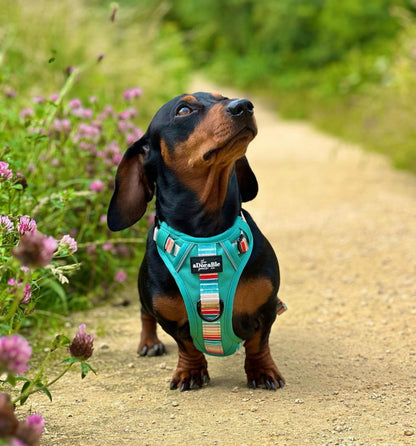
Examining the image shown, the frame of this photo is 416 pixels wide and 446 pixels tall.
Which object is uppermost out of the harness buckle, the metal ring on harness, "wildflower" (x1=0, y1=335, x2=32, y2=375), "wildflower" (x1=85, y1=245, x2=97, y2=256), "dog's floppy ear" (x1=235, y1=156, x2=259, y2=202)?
"dog's floppy ear" (x1=235, y1=156, x2=259, y2=202)

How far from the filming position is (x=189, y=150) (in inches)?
105

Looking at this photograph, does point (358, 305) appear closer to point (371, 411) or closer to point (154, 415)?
point (371, 411)

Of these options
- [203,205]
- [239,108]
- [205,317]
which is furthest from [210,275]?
[239,108]

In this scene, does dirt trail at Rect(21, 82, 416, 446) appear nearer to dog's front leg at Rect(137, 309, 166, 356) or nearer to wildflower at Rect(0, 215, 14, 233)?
dog's front leg at Rect(137, 309, 166, 356)

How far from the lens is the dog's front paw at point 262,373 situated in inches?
111

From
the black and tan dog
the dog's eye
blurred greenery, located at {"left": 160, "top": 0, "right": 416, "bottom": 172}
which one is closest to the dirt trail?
the black and tan dog

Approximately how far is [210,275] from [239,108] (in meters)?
0.63

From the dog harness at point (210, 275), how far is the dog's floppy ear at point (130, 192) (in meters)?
0.28

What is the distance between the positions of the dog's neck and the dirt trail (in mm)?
678

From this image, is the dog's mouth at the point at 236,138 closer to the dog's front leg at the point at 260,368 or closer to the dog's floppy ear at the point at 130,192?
the dog's floppy ear at the point at 130,192

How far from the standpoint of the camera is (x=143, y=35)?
1150cm

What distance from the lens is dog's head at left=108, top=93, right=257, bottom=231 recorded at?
2531 mm

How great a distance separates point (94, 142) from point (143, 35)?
782 cm

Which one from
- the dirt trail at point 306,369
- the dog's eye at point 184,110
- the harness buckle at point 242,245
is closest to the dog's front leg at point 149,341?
the dirt trail at point 306,369
